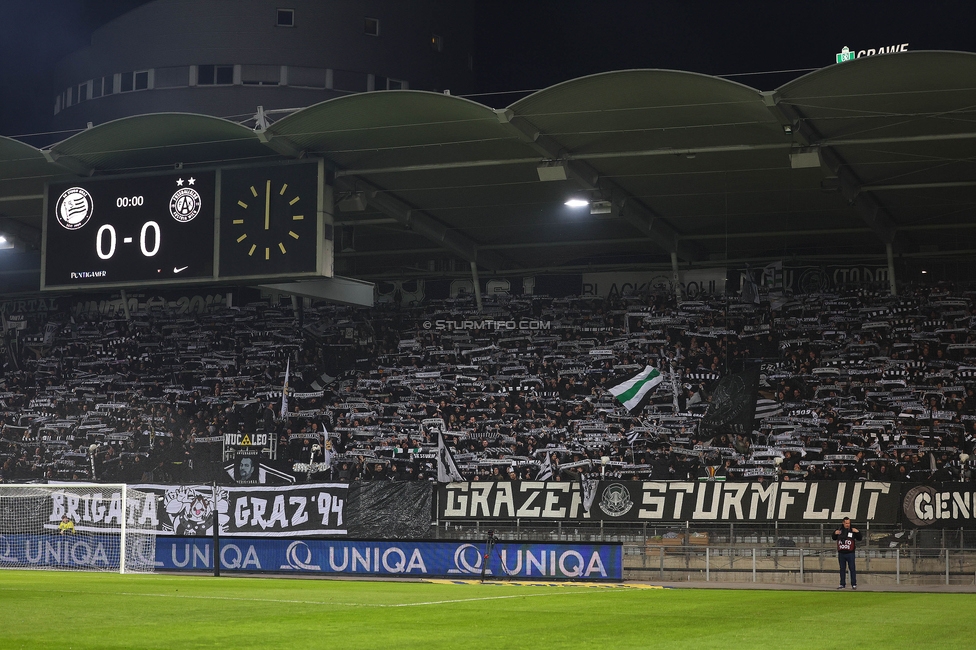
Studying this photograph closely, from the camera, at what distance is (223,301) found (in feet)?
133

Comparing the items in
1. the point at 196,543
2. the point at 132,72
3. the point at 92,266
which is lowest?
the point at 196,543

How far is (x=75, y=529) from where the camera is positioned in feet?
102

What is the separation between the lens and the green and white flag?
3356 centimetres

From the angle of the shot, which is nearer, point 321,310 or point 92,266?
point 92,266

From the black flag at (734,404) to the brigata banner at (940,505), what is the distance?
5.95m

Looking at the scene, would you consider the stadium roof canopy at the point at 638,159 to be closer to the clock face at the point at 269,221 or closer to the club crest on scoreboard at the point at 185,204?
the clock face at the point at 269,221

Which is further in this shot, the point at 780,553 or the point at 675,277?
the point at 675,277

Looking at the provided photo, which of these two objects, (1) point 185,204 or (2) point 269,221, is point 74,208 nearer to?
(1) point 185,204

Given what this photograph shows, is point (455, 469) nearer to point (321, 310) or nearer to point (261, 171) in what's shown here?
point (321, 310)

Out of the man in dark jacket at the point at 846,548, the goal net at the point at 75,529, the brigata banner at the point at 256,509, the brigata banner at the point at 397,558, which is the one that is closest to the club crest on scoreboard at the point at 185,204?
the goal net at the point at 75,529

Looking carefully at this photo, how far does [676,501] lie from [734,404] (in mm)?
5134

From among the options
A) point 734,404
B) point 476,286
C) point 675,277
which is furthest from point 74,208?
point 734,404

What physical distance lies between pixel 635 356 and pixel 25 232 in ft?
60.7

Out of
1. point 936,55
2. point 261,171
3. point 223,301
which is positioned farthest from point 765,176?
point 223,301
